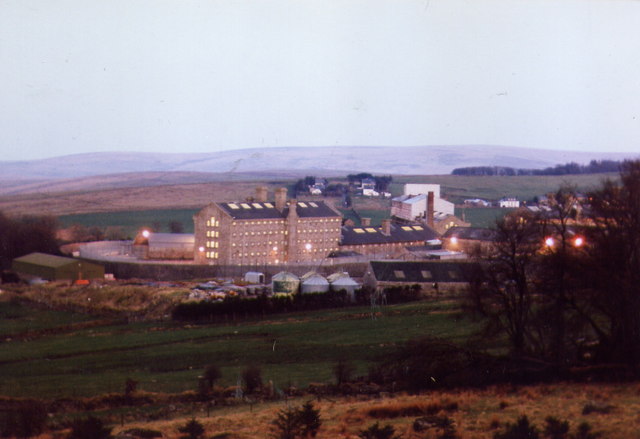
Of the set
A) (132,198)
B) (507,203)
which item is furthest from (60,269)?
(132,198)

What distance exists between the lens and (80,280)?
59.8 m

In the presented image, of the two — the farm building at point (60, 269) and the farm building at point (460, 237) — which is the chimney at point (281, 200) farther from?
the farm building at point (460, 237)

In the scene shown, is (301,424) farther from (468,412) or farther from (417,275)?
(417,275)

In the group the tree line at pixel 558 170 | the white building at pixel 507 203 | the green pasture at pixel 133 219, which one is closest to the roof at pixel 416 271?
the green pasture at pixel 133 219

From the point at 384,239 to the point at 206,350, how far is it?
3875 centimetres

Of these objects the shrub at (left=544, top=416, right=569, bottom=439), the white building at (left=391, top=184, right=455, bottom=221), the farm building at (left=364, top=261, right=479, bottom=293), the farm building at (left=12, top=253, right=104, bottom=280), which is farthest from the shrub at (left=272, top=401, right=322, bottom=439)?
the white building at (left=391, top=184, right=455, bottom=221)

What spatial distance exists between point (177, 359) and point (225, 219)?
31.0 metres

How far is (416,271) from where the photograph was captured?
5550 centimetres

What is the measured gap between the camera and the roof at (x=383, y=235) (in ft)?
236

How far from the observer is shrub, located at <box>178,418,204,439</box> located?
18153 mm

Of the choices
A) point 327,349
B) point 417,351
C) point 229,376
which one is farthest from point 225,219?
point 417,351

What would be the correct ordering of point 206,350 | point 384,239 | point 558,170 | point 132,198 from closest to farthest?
1. point 206,350
2. point 384,239
3. point 132,198
4. point 558,170

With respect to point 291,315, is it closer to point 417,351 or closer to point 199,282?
point 199,282

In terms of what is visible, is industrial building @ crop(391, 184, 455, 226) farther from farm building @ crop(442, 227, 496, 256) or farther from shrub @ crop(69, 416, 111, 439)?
shrub @ crop(69, 416, 111, 439)
